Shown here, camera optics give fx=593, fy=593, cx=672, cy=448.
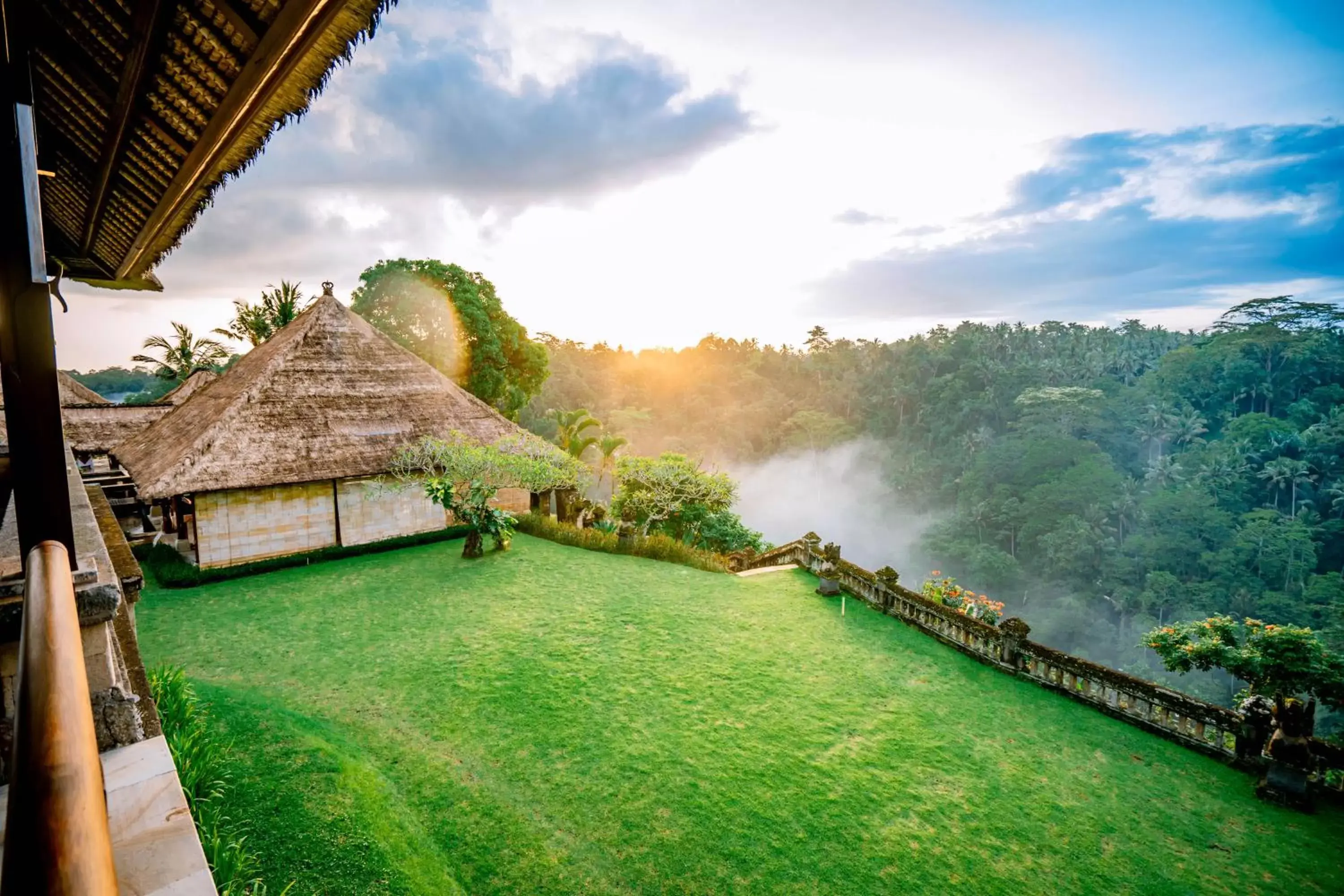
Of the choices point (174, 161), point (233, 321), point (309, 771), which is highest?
point (233, 321)

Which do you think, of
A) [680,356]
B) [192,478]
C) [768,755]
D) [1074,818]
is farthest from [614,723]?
[680,356]

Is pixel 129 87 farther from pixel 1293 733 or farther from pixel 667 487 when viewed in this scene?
pixel 667 487

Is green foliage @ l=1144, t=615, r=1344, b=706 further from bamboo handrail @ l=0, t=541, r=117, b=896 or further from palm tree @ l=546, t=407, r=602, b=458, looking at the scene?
palm tree @ l=546, t=407, r=602, b=458

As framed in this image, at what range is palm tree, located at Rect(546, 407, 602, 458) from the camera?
20391 mm

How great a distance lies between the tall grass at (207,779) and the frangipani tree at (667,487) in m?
10.2

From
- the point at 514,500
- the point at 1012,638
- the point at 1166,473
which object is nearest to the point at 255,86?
the point at 1012,638

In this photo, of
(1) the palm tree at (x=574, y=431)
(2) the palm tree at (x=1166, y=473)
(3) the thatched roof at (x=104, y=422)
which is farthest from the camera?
(2) the palm tree at (x=1166, y=473)

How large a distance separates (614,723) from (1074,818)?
15.7 ft

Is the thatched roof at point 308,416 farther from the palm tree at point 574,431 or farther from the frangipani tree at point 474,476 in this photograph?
the palm tree at point 574,431

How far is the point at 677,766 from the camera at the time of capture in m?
6.12

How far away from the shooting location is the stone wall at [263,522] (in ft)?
36.6

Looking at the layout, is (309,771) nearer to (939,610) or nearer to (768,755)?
(768,755)

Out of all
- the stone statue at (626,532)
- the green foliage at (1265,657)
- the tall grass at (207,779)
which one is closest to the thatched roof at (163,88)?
the tall grass at (207,779)

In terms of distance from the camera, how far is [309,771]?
5.16 metres
